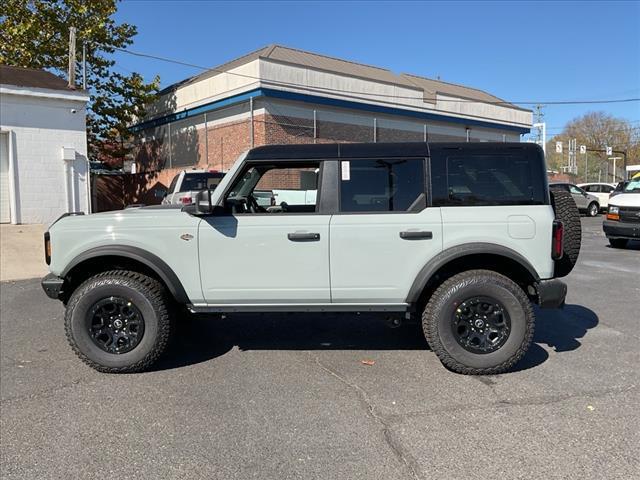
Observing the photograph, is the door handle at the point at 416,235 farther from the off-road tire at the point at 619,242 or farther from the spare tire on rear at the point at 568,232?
the off-road tire at the point at 619,242

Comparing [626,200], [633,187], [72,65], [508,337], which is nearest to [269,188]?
[508,337]

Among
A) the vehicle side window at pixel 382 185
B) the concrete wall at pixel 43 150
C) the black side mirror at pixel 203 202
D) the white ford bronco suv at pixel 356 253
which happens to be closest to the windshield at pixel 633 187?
the white ford bronco suv at pixel 356 253

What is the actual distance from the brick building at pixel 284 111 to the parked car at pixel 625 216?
12.9 metres

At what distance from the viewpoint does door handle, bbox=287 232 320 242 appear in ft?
14.3

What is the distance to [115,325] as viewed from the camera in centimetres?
452

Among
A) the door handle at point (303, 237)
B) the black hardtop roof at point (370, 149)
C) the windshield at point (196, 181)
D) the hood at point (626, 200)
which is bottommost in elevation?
the door handle at point (303, 237)

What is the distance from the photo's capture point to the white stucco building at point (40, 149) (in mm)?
14893

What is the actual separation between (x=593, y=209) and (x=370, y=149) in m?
25.7

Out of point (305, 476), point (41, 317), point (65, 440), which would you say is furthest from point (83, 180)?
point (305, 476)

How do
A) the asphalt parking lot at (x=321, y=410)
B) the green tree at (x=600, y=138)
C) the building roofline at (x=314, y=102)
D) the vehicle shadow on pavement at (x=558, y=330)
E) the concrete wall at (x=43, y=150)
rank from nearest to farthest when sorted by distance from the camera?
the asphalt parking lot at (x=321, y=410) < the vehicle shadow on pavement at (x=558, y=330) < the concrete wall at (x=43, y=150) < the building roofline at (x=314, y=102) < the green tree at (x=600, y=138)

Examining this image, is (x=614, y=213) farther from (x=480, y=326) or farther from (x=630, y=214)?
(x=480, y=326)

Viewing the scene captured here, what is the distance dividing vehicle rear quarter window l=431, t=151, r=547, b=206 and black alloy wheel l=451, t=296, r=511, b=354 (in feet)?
2.88

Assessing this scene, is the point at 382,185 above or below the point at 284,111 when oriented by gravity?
below

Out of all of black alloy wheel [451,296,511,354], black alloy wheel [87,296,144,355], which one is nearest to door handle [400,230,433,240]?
black alloy wheel [451,296,511,354]
